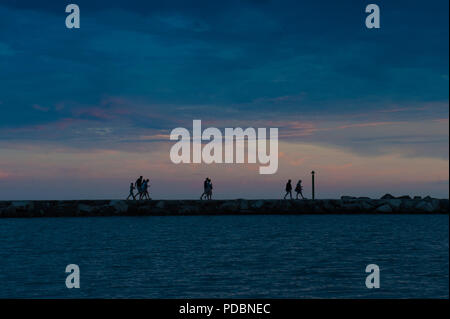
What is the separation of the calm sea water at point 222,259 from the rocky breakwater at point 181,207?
102 inches

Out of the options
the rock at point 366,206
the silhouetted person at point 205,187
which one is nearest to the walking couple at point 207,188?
the silhouetted person at point 205,187

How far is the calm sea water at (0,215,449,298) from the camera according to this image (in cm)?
1480

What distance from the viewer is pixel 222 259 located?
800 inches

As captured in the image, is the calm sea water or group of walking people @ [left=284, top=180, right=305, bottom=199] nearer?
the calm sea water

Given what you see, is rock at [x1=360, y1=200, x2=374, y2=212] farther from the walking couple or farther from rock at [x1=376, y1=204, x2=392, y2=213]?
the walking couple

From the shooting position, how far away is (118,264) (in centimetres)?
1931

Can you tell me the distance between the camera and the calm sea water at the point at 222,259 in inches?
583

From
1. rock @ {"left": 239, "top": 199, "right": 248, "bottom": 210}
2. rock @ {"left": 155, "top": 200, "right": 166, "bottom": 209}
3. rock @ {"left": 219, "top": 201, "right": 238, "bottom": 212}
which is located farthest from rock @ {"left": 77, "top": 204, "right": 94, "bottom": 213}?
rock @ {"left": 239, "top": 199, "right": 248, "bottom": 210}

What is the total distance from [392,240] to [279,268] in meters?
11.3

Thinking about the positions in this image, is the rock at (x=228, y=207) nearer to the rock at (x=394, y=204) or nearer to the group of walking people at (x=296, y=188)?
the group of walking people at (x=296, y=188)

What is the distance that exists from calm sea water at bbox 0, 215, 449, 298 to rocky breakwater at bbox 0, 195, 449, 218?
258 cm

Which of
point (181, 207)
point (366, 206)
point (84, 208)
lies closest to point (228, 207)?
A: point (181, 207)

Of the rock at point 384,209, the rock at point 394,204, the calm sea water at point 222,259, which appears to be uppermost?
the rock at point 394,204
